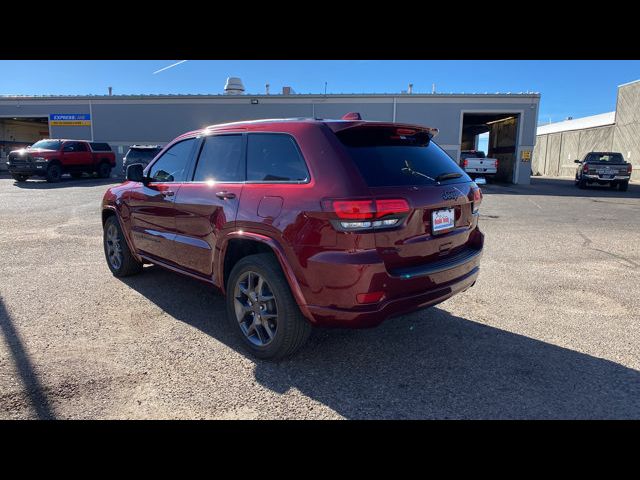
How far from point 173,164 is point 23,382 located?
2.44m

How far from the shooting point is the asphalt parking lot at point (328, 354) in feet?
8.84

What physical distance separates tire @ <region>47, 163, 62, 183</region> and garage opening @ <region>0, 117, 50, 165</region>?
14.4m

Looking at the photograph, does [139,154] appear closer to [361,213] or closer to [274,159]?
[274,159]

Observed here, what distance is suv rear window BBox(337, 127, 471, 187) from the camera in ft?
9.62

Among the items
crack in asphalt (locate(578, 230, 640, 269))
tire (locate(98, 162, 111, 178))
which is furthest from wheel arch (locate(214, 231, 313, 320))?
tire (locate(98, 162, 111, 178))

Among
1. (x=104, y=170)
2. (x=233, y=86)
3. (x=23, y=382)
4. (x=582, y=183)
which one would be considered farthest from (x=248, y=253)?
(x=233, y=86)

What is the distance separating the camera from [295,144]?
10.4 ft

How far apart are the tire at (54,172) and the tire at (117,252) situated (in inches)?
673

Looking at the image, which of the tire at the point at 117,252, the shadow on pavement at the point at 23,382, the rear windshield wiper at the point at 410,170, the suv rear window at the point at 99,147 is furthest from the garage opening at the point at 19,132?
the rear windshield wiper at the point at 410,170

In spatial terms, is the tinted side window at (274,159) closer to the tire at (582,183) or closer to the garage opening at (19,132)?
the tire at (582,183)

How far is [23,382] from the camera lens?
2.93 meters

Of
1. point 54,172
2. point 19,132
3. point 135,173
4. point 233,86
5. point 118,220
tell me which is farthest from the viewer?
point 19,132

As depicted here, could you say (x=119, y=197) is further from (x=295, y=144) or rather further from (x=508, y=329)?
(x=508, y=329)

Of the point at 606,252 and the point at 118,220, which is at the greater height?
the point at 118,220
